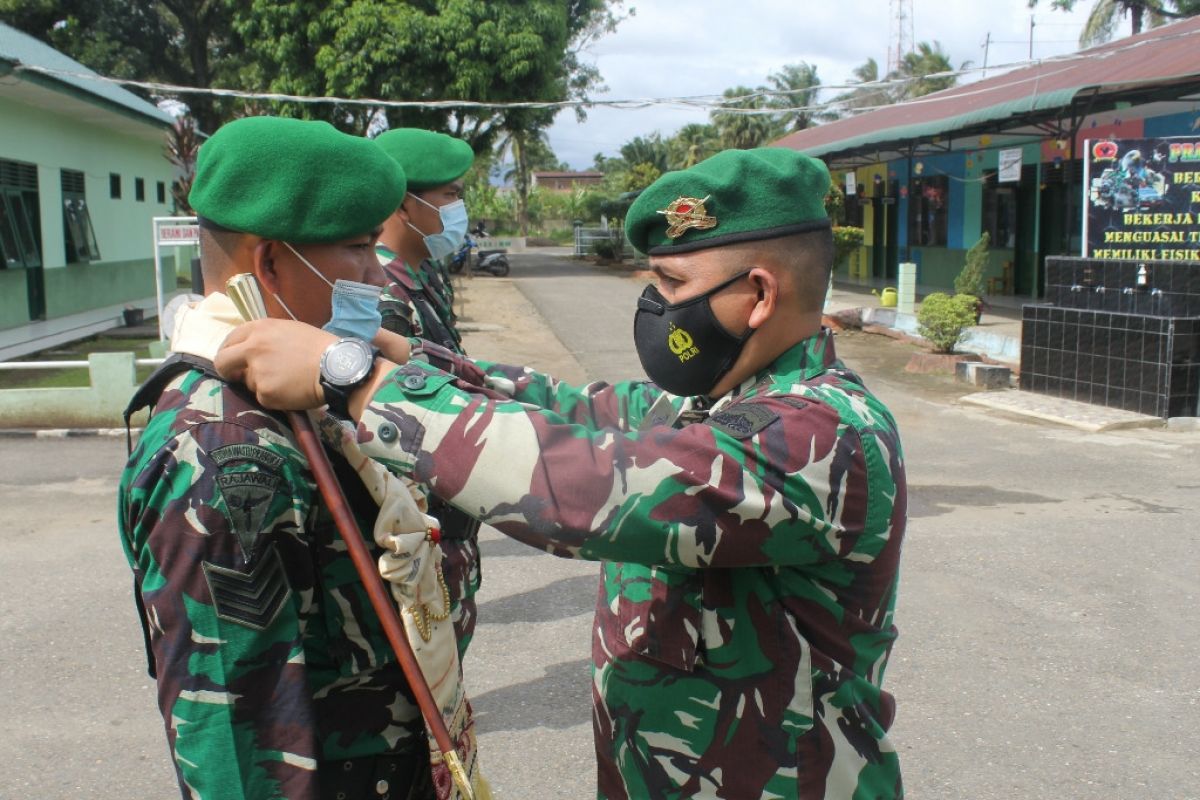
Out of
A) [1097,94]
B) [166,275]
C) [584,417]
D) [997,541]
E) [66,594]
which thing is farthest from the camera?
[166,275]

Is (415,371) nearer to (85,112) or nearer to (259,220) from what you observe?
(259,220)

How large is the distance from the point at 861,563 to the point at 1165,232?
9794mm

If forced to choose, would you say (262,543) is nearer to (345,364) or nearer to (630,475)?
(345,364)

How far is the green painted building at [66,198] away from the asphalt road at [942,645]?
8092 millimetres

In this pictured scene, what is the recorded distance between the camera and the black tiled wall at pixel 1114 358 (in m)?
9.11

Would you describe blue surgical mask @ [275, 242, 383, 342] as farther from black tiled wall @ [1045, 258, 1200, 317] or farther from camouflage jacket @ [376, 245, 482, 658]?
black tiled wall @ [1045, 258, 1200, 317]

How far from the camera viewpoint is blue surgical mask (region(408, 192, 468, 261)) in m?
3.95

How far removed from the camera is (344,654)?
1.62 m

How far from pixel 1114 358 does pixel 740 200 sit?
30.2 ft

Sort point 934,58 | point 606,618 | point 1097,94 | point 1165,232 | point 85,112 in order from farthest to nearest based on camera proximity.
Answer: point 934,58
point 85,112
point 1097,94
point 1165,232
point 606,618

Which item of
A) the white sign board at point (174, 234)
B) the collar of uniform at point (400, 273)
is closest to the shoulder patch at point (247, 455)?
the collar of uniform at point (400, 273)

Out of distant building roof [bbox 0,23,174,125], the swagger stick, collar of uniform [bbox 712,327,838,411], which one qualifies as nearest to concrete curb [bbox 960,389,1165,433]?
collar of uniform [bbox 712,327,838,411]

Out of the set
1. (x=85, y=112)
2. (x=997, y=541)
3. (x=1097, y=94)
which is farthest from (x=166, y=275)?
(x=997, y=541)

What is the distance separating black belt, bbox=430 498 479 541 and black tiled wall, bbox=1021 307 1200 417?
8181 mm
